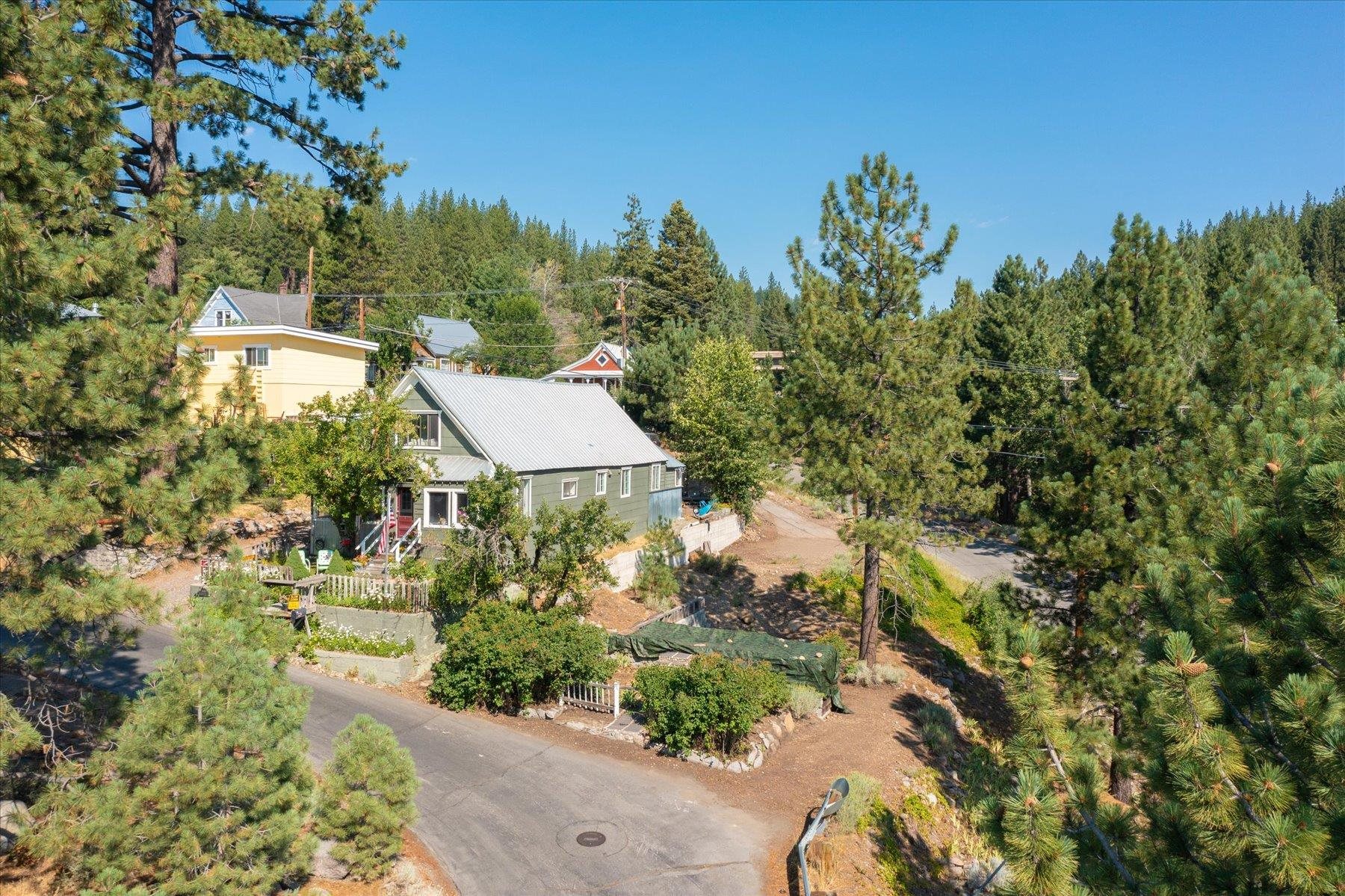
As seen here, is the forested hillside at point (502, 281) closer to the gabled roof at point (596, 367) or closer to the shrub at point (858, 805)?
the gabled roof at point (596, 367)

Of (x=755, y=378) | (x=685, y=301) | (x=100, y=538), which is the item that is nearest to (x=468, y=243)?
(x=685, y=301)

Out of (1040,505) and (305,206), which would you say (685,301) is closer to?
(1040,505)

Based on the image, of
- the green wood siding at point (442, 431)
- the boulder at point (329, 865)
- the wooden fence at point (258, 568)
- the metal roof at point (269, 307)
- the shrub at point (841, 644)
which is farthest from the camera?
the metal roof at point (269, 307)

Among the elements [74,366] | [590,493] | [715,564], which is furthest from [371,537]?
[74,366]

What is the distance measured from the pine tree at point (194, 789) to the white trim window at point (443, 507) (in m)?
15.6

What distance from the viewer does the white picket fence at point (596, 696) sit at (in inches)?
659

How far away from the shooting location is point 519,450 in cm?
2575

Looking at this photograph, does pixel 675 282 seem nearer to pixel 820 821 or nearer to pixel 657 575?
pixel 657 575

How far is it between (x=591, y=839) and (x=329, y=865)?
145 inches

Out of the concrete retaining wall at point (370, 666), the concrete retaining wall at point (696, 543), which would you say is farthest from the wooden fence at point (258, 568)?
the concrete retaining wall at point (696, 543)

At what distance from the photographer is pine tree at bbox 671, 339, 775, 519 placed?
112 feet

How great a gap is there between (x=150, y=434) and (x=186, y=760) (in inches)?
155

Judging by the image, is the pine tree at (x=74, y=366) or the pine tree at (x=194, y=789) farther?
the pine tree at (x=74, y=366)

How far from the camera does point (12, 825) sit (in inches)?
362
